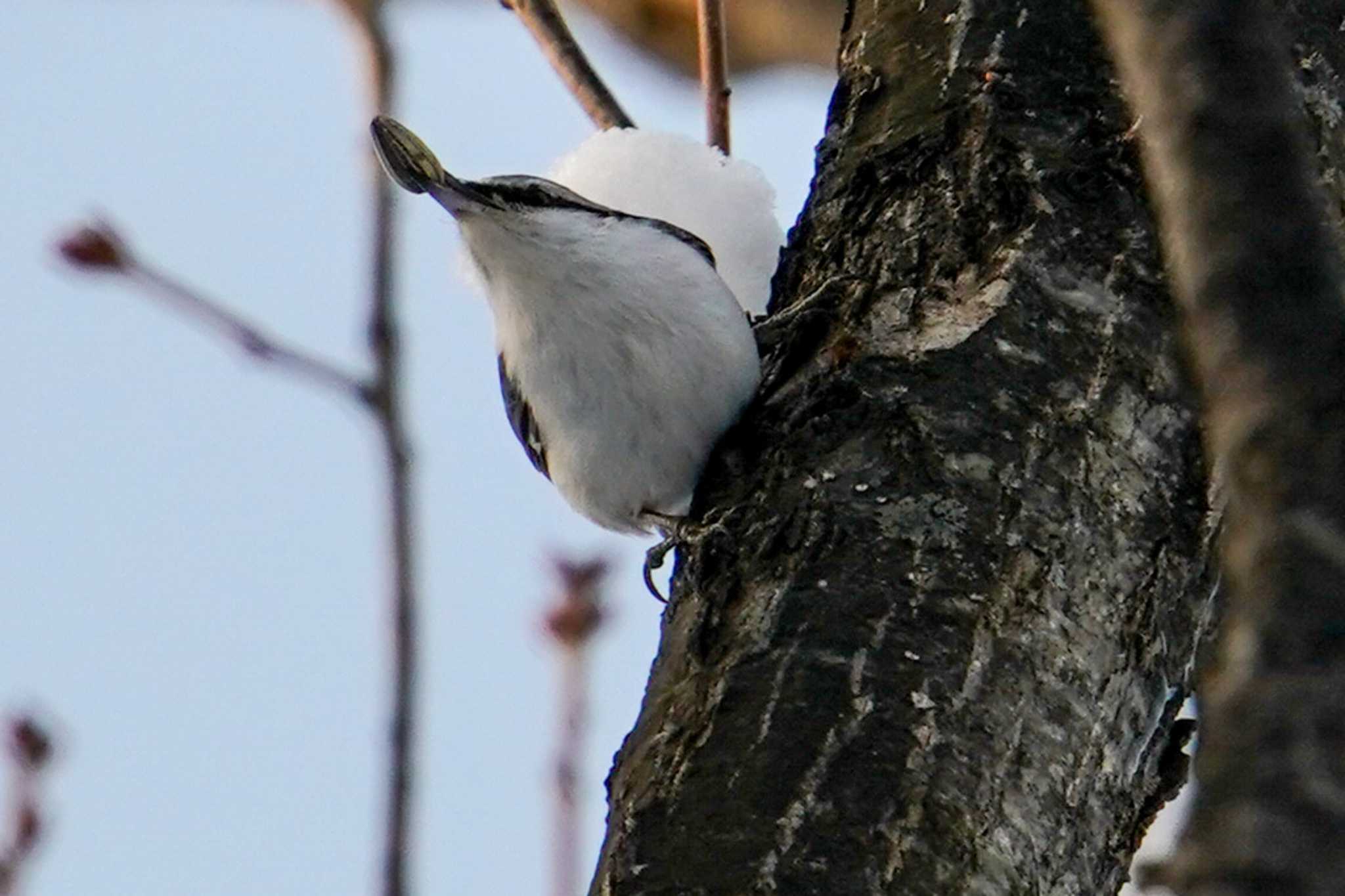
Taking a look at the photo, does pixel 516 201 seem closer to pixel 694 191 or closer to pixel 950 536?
pixel 694 191

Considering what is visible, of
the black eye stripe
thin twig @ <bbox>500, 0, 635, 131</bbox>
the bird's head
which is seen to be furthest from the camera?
thin twig @ <bbox>500, 0, 635, 131</bbox>

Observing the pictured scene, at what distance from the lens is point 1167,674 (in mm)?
1794

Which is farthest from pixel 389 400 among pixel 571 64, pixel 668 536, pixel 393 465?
pixel 571 64

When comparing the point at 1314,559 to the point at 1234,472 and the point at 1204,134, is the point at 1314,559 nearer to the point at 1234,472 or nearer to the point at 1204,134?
the point at 1234,472

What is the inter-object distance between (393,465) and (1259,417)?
0.94 meters

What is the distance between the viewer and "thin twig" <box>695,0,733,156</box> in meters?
2.84

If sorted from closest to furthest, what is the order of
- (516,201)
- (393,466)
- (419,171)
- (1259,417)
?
(1259,417) → (393,466) → (419,171) → (516,201)

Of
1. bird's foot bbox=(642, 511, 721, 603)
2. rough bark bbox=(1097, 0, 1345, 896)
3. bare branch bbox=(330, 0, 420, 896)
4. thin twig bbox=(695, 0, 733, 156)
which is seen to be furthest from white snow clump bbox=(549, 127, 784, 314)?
rough bark bbox=(1097, 0, 1345, 896)

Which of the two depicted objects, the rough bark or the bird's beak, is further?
the bird's beak

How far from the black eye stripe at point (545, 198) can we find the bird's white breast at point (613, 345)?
15mm

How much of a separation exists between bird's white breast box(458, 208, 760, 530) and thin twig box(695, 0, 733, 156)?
298mm

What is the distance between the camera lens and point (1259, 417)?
0.66 metres

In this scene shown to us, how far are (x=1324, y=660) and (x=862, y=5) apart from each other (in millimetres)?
1934

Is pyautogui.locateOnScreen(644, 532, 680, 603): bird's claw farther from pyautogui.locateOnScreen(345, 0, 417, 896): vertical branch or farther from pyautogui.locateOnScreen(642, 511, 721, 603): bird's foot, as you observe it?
pyautogui.locateOnScreen(345, 0, 417, 896): vertical branch
